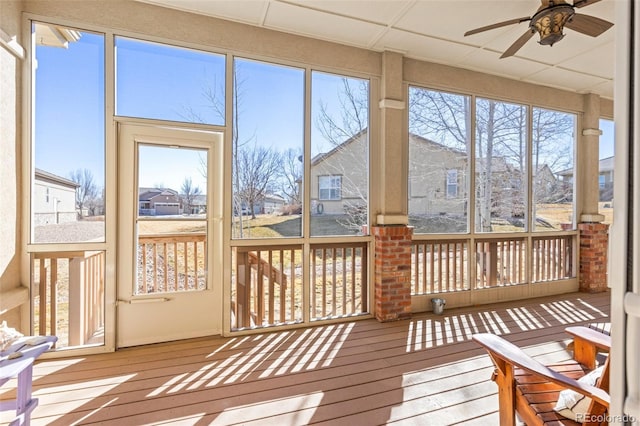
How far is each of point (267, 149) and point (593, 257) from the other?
5.29 metres

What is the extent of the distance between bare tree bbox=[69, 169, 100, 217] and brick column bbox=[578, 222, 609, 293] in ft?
21.7

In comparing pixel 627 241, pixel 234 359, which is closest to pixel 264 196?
pixel 234 359

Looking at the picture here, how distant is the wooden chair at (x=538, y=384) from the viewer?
1.27 meters

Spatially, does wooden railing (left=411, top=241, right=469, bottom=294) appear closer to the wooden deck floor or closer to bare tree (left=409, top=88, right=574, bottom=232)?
bare tree (left=409, top=88, right=574, bottom=232)

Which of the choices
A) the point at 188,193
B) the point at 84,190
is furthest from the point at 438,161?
the point at 84,190

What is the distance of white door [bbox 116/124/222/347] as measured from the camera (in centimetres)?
294

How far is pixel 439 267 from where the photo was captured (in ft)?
13.8

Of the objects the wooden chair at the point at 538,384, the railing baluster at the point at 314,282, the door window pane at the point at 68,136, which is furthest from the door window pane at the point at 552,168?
the door window pane at the point at 68,136

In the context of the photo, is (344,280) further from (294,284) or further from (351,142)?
(351,142)

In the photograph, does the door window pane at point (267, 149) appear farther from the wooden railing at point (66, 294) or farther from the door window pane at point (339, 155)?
the wooden railing at point (66, 294)

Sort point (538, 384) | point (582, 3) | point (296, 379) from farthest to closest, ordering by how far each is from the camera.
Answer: point (296, 379) → point (582, 3) → point (538, 384)

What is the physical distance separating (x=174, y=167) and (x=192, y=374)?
189cm

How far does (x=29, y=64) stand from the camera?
103 inches

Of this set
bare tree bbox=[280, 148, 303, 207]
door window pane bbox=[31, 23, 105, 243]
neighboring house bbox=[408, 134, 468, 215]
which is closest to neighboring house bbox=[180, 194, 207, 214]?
door window pane bbox=[31, 23, 105, 243]
